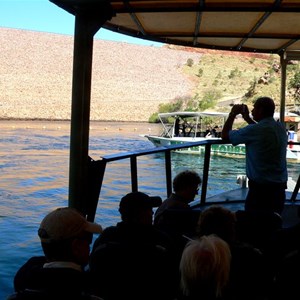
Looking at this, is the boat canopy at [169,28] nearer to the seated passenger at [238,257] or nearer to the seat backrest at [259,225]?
the seat backrest at [259,225]

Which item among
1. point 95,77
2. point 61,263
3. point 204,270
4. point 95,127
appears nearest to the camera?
point 204,270

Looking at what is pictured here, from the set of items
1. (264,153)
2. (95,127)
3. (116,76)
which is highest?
(116,76)

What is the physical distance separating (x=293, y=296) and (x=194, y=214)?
3.05ft

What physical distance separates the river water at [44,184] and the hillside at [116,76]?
38461mm

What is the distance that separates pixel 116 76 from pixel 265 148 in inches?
3785

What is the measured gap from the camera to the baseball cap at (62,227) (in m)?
2.20

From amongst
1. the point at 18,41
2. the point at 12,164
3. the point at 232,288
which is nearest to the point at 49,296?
the point at 232,288

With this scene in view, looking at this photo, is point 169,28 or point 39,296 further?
point 169,28

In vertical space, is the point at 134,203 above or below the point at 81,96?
below

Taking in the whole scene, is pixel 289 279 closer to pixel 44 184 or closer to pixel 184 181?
pixel 184 181

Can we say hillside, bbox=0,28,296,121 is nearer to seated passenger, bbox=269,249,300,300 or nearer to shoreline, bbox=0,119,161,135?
shoreline, bbox=0,119,161,135

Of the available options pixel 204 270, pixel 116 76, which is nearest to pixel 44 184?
pixel 204 270

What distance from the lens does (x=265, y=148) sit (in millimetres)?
4285

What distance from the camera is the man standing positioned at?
13.9 feet
